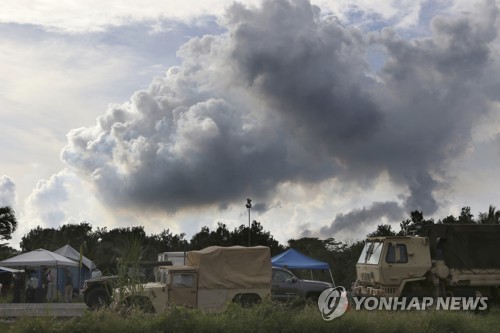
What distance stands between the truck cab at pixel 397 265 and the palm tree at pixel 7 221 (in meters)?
29.3

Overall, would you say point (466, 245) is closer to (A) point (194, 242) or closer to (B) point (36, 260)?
(B) point (36, 260)

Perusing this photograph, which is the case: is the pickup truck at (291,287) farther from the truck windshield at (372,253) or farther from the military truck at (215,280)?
the truck windshield at (372,253)

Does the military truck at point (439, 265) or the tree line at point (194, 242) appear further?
the tree line at point (194, 242)

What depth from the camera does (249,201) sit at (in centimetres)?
3891

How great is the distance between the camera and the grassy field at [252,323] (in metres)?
13.4

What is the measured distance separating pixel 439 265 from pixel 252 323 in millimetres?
8603

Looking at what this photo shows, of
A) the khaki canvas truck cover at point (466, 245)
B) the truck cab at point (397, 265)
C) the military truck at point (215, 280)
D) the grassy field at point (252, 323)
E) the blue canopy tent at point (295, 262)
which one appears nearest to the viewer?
the grassy field at point (252, 323)

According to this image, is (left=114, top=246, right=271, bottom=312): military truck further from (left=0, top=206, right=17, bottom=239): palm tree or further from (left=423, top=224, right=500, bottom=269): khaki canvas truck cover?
(left=0, top=206, right=17, bottom=239): palm tree

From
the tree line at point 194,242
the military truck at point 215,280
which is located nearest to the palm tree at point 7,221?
the tree line at point 194,242

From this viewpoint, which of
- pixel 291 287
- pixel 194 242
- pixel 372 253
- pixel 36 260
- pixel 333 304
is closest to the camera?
pixel 333 304

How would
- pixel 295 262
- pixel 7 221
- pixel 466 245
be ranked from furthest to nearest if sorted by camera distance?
pixel 7 221 < pixel 295 262 < pixel 466 245

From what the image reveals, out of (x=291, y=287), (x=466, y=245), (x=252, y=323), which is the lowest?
(x=252, y=323)

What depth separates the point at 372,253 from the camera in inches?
821

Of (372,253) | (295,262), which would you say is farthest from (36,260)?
(372,253)
